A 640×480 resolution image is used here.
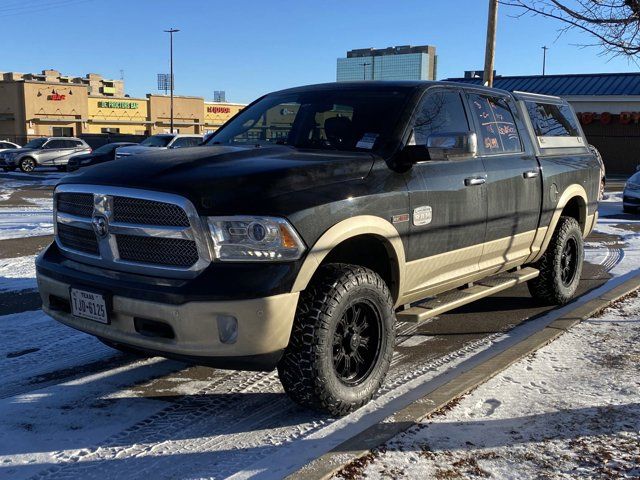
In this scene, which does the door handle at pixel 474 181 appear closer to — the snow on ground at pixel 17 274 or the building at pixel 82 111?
the snow on ground at pixel 17 274

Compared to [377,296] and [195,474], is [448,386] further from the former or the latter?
[195,474]

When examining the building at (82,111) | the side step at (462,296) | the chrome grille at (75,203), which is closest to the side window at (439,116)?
the side step at (462,296)

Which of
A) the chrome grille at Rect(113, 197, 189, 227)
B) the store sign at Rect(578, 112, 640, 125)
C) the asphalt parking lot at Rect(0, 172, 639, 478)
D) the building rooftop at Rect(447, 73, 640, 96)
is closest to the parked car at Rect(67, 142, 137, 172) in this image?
the building rooftop at Rect(447, 73, 640, 96)

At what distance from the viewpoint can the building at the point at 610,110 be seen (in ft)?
109

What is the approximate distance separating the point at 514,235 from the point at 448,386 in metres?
1.82

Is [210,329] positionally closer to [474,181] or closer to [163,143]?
[474,181]

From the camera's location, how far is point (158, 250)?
3.64 m

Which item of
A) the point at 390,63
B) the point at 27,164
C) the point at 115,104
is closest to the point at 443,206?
the point at 390,63

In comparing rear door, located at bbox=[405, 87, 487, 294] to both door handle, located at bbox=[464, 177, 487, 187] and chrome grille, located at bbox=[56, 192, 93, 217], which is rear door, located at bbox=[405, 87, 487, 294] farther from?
chrome grille, located at bbox=[56, 192, 93, 217]

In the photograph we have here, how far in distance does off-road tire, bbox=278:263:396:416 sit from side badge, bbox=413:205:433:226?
0.59m

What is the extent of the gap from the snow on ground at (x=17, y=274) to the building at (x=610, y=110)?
27.7 meters

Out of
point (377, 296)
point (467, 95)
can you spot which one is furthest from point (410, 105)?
point (377, 296)

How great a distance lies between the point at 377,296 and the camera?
4027mm

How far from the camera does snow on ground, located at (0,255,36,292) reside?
704cm
